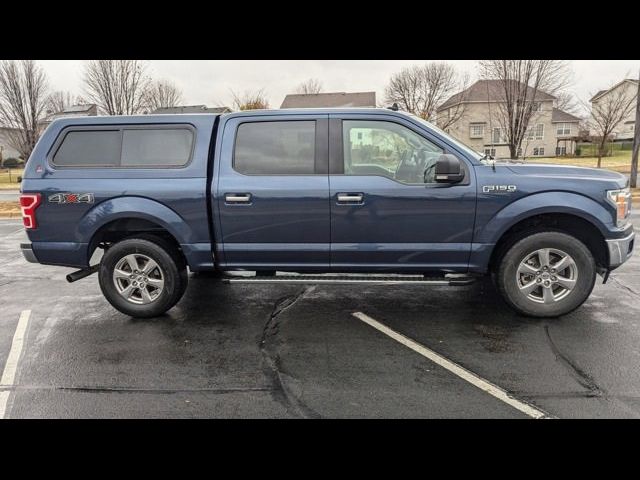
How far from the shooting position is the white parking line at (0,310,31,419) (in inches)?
124

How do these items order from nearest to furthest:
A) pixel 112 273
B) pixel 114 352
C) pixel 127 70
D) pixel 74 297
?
pixel 114 352, pixel 112 273, pixel 74 297, pixel 127 70

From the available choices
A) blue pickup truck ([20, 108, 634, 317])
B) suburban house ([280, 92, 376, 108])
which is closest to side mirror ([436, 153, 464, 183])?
blue pickup truck ([20, 108, 634, 317])

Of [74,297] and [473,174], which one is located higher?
[473,174]

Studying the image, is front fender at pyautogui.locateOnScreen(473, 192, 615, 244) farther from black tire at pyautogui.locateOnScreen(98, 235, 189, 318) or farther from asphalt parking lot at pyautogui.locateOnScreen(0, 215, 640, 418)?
black tire at pyautogui.locateOnScreen(98, 235, 189, 318)

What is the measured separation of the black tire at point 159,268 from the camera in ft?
14.9

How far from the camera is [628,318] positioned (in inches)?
175

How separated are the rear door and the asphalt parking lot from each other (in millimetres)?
742

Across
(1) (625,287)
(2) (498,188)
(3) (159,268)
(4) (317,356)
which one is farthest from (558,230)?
(3) (159,268)

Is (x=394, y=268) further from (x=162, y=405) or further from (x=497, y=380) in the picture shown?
(x=162, y=405)

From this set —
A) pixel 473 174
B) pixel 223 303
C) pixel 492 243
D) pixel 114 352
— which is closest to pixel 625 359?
pixel 492 243

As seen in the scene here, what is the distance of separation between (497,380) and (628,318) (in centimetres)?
216

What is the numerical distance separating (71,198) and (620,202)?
17.6 ft

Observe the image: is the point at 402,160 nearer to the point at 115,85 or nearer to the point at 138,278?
the point at 138,278

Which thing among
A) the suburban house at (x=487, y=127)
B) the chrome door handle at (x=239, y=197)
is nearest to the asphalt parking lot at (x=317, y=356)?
the chrome door handle at (x=239, y=197)
